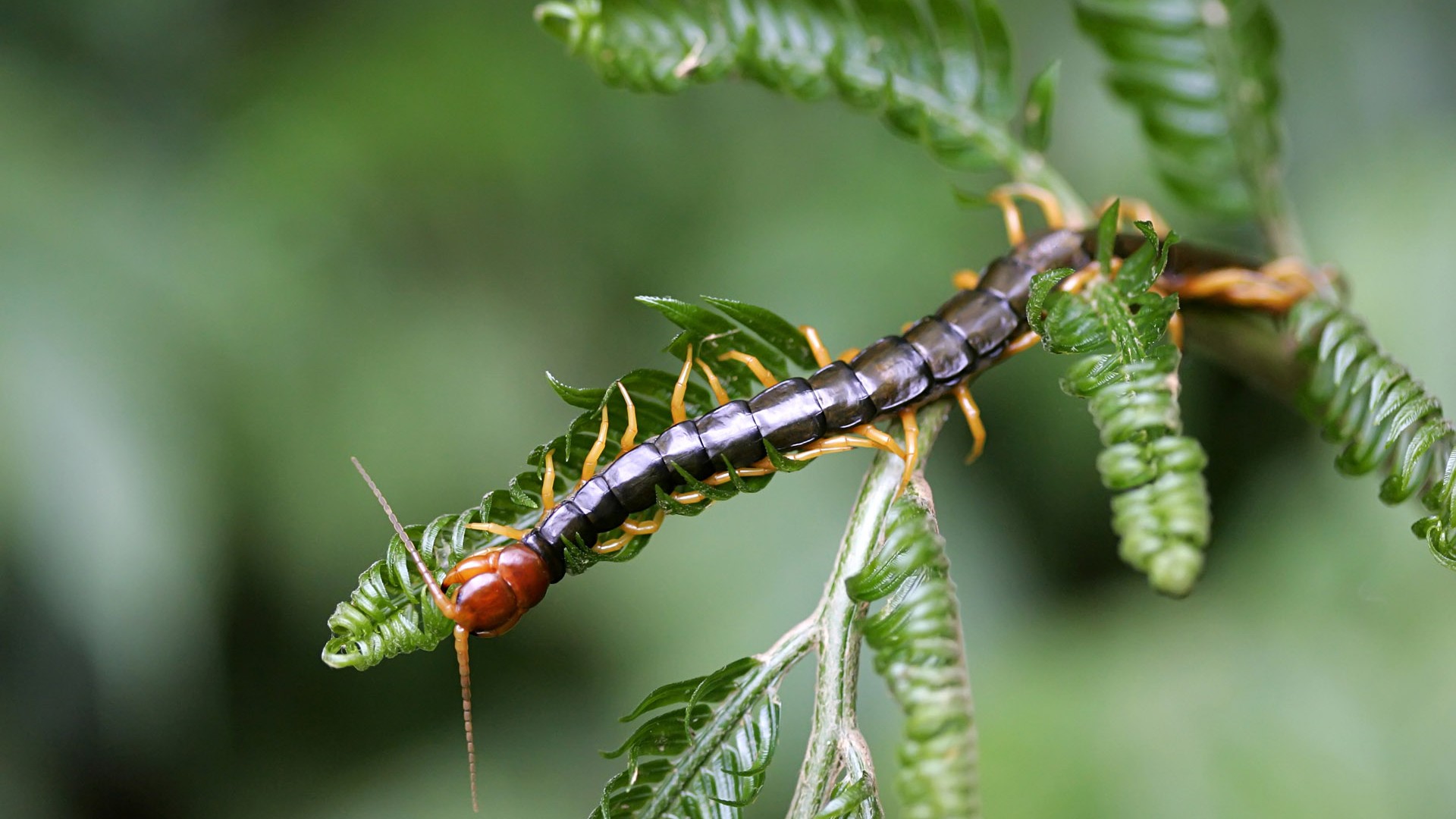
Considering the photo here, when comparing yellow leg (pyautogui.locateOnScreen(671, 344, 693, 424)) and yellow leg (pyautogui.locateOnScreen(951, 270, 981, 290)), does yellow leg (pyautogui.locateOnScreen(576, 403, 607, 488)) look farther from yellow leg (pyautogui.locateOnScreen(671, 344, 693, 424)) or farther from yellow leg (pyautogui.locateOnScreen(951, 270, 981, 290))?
yellow leg (pyautogui.locateOnScreen(951, 270, 981, 290))

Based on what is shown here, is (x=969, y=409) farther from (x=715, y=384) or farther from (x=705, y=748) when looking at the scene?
(x=705, y=748)

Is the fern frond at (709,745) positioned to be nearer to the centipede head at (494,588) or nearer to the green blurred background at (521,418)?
the centipede head at (494,588)

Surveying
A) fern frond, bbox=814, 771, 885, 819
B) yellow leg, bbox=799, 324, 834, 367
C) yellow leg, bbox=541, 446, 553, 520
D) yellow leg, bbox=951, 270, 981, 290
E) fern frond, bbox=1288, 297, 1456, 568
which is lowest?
fern frond, bbox=814, 771, 885, 819

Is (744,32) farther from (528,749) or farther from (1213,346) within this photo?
(528,749)

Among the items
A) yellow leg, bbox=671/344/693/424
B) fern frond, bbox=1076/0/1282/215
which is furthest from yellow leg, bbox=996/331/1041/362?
fern frond, bbox=1076/0/1282/215

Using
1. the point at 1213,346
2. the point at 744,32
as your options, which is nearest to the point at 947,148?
the point at 744,32

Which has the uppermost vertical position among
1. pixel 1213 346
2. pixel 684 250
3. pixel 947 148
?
pixel 684 250

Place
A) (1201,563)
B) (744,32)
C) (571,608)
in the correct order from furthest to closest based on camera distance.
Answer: (571,608) → (744,32) → (1201,563)
